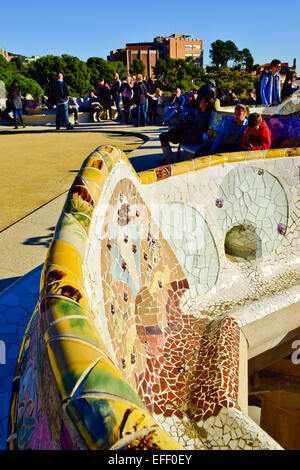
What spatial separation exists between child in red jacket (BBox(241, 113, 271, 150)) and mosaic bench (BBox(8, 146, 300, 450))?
0.76 meters

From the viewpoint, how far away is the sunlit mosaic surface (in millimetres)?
773

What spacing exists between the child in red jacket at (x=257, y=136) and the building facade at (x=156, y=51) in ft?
317

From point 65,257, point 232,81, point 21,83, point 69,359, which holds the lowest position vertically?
point 69,359

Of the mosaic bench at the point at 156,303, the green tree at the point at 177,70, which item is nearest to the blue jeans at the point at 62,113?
the mosaic bench at the point at 156,303

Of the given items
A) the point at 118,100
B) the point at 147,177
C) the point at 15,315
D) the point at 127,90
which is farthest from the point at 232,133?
the point at 118,100

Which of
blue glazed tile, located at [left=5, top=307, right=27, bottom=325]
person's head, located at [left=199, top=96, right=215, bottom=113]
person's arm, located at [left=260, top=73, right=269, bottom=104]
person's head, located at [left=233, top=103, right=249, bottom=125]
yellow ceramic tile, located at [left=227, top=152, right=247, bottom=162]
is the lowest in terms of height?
blue glazed tile, located at [left=5, top=307, right=27, bottom=325]

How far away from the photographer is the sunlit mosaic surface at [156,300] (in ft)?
2.54

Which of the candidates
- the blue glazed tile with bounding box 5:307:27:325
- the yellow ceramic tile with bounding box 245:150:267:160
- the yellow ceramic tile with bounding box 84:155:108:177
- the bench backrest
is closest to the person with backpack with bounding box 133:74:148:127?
the bench backrest

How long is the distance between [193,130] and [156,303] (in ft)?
11.6

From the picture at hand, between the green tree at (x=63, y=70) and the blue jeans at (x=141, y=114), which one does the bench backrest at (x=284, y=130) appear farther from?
the green tree at (x=63, y=70)

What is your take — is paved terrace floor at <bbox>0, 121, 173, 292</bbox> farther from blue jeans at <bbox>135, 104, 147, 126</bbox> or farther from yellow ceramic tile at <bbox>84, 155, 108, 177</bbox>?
blue jeans at <bbox>135, 104, 147, 126</bbox>

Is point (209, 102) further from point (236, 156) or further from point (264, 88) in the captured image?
point (264, 88)

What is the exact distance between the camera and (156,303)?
2182 millimetres

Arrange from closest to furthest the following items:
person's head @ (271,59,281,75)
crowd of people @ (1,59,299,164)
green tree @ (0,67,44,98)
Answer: crowd of people @ (1,59,299,164) < person's head @ (271,59,281,75) < green tree @ (0,67,44,98)
